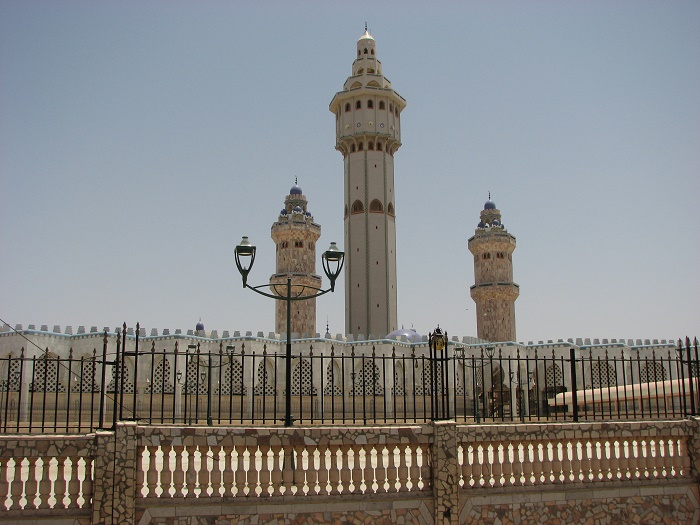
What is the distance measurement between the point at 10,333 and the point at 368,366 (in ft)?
54.0

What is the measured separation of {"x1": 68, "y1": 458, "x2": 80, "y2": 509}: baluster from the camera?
7.96 meters

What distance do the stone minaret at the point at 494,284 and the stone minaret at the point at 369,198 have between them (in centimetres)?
804

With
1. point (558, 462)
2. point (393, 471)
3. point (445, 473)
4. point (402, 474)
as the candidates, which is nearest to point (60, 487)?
point (393, 471)

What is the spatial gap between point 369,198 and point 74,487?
41707 millimetres

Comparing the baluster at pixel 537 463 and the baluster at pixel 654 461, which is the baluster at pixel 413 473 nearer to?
the baluster at pixel 537 463

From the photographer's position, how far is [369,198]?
49000 mm

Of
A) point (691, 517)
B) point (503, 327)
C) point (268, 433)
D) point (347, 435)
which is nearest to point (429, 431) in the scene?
point (347, 435)

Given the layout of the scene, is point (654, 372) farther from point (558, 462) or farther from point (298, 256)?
point (298, 256)

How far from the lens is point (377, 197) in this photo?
4906 cm

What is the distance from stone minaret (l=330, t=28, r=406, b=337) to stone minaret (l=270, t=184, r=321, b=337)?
259cm

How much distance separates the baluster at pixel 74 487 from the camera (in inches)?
313

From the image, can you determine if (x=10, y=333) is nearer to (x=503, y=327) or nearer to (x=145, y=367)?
(x=145, y=367)

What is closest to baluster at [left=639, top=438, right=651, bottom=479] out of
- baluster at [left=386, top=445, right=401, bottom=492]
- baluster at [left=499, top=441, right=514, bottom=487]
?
baluster at [left=499, top=441, right=514, bottom=487]

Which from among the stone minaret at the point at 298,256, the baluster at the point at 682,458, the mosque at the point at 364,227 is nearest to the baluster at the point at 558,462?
the baluster at the point at 682,458
